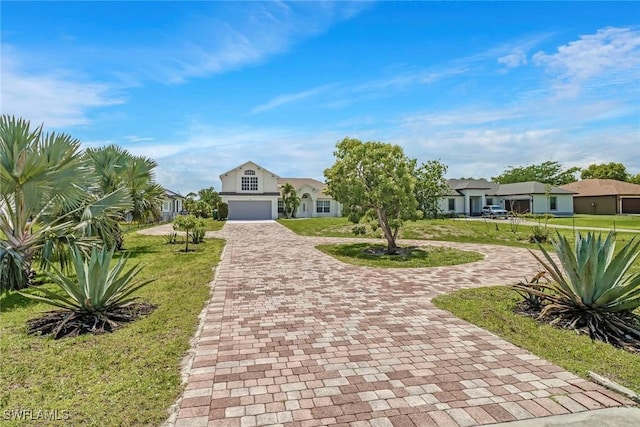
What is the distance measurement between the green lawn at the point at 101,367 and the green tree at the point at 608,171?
76155 millimetres

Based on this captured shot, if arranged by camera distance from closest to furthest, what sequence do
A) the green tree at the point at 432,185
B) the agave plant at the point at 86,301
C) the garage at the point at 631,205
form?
the agave plant at the point at 86,301 → the green tree at the point at 432,185 → the garage at the point at 631,205

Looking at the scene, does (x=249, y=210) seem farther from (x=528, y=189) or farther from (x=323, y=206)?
(x=528, y=189)

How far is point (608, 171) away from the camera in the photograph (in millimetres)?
63031

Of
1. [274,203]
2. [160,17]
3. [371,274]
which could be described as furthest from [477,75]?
[274,203]

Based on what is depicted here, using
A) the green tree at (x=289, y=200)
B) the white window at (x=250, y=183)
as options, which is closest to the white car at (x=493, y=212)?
the green tree at (x=289, y=200)

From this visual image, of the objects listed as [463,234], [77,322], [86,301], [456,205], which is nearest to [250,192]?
[463,234]

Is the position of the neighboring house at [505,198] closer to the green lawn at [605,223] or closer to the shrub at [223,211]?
the green lawn at [605,223]

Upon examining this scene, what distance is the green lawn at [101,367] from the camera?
3238 mm

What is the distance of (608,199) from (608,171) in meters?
25.2

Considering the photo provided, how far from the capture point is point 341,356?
14.3 ft

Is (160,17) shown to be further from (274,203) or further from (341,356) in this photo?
(274,203)

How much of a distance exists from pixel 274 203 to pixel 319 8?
30.1 meters

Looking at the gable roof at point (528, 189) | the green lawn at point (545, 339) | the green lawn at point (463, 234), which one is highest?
the gable roof at point (528, 189)

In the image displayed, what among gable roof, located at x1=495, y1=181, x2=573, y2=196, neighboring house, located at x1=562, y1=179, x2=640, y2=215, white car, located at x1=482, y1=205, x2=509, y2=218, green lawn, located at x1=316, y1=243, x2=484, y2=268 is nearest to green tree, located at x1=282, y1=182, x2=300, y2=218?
white car, located at x1=482, y1=205, x2=509, y2=218
